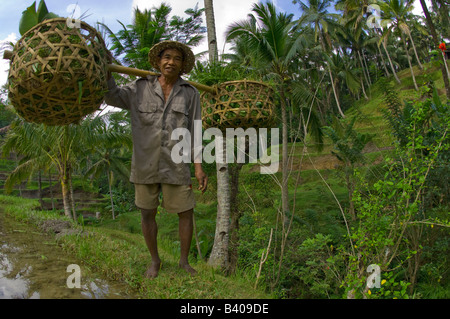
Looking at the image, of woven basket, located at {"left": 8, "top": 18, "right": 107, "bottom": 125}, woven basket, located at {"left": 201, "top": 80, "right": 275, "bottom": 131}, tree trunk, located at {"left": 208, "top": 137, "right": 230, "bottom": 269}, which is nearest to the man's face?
woven basket, located at {"left": 8, "top": 18, "right": 107, "bottom": 125}

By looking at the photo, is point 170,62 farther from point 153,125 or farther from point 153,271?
point 153,271

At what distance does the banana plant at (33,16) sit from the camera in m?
2.26

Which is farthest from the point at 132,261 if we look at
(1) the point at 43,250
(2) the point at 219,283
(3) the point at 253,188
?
(3) the point at 253,188

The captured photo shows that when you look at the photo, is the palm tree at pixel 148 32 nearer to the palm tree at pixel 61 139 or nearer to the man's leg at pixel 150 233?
the palm tree at pixel 61 139

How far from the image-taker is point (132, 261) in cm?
295

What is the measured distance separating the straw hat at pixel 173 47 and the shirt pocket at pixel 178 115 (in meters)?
0.37

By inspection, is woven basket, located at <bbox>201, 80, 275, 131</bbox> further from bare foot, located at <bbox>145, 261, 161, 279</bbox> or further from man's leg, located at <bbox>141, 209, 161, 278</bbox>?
bare foot, located at <bbox>145, 261, 161, 279</bbox>

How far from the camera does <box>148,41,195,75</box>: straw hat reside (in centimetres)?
269

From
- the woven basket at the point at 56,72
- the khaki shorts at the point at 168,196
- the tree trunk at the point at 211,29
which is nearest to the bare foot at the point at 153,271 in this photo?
the khaki shorts at the point at 168,196

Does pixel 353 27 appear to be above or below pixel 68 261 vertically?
above

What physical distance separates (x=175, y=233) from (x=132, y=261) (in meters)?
8.04

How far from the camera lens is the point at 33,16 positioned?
7.45 feet

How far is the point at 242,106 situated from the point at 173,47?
33.4 inches
